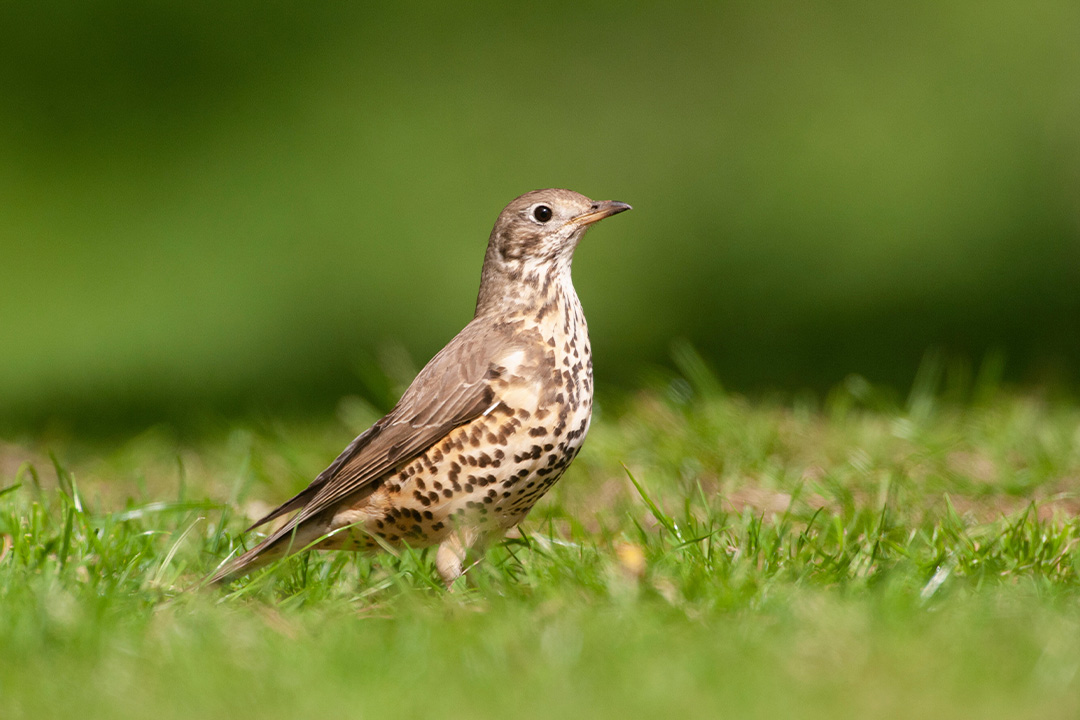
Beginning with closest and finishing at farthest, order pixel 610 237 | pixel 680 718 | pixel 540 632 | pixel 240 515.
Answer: pixel 680 718 < pixel 540 632 < pixel 240 515 < pixel 610 237

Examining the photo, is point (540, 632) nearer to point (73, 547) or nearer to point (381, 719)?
point (381, 719)

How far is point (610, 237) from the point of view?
13.7 metres

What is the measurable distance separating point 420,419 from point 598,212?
3.08 ft

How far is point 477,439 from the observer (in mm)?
4121

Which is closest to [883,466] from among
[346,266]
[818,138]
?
[346,266]

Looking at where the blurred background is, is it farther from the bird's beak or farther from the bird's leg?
the bird's leg

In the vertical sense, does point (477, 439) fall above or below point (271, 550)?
above

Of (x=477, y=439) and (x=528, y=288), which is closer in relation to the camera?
(x=477, y=439)

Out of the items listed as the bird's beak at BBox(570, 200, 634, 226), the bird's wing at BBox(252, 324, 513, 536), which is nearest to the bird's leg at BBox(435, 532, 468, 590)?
the bird's wing at BBox(252, 324, 513, 536)

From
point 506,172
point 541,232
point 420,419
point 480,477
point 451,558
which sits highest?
point 541,232

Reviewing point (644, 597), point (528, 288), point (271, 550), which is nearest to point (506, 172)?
point (528, 288)

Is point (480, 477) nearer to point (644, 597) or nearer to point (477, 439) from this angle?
point (477, 439)

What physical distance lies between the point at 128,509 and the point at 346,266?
8.31 m

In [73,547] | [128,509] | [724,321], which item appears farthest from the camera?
[724,321]
